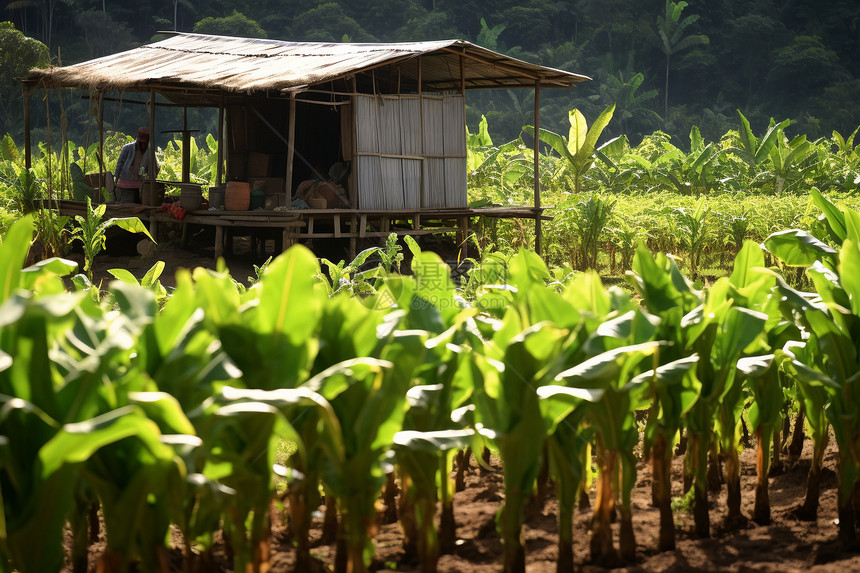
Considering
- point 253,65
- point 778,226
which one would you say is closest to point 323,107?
point 253,65

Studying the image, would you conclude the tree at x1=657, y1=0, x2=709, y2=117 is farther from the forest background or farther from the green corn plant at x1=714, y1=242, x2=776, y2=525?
the green corn plant at x1=714, y1=242, x2=776, y2=525

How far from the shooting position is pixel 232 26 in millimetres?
37312

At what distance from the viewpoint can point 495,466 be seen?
11.9ft

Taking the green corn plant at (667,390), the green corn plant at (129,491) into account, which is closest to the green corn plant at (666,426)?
the green corn plant at (667,390)

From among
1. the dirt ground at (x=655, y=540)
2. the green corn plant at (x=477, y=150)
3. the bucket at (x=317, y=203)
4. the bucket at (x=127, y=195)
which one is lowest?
the dirt ground at (x=655, y=540)

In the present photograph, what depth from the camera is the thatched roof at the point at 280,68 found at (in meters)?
10.6

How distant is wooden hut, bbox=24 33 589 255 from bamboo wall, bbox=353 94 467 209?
14mm

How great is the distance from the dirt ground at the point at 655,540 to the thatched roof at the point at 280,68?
25.2ft

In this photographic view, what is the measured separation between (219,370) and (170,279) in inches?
385

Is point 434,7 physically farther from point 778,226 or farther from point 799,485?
point 799,485

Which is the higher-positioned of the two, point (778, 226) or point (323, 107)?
point (323, 107)

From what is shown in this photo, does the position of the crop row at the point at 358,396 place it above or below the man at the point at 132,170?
below

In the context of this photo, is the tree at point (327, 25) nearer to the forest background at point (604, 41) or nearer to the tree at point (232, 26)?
the forest background at point (604, 41)

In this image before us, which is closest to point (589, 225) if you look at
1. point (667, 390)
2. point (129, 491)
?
point (667, 390)
